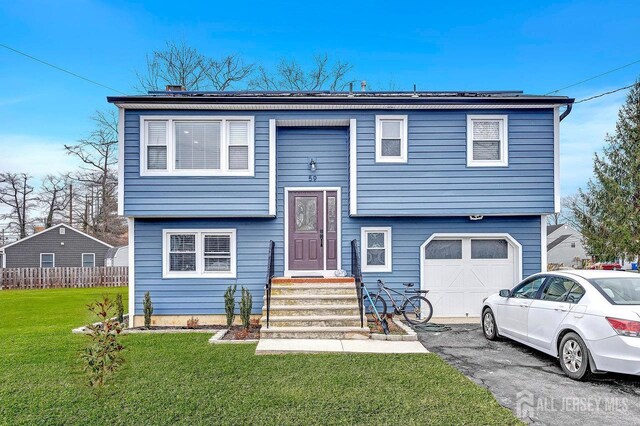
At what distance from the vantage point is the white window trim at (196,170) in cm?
870

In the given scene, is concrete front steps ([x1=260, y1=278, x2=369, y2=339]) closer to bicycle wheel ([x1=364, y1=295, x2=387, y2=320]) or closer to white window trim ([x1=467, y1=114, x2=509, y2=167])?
bicycle wheel ([x1=364, y1=295, x2=387, y2=320])

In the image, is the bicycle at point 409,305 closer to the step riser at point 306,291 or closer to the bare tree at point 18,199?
the step riser at point 306,291

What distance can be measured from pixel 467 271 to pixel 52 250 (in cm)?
2824

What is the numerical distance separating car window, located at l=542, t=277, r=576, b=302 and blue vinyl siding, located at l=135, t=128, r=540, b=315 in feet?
10.9

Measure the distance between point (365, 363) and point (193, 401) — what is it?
2553mm

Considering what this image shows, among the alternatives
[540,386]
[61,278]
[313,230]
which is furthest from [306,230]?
[61,278]

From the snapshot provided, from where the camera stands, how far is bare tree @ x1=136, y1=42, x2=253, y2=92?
21922 mm

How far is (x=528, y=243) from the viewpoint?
938cm

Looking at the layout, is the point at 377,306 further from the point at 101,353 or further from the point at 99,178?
the point at 99,178

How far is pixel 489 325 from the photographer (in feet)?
24.4

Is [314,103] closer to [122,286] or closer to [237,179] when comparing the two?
[237,179]

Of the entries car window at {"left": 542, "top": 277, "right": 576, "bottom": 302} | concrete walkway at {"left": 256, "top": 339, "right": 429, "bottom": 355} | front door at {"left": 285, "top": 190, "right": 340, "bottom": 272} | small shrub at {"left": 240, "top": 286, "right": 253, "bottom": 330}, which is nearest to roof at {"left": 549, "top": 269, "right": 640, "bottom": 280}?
car window at {"left": 542, "top": 277, "right": 576, "bottom": 302}

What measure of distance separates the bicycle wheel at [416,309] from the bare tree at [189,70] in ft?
59.8

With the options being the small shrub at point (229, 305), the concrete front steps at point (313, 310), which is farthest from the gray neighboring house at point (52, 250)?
the concrete front steps at point (313, 310)
